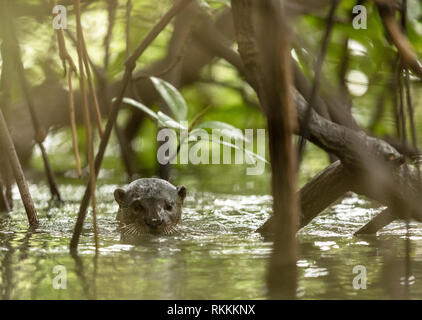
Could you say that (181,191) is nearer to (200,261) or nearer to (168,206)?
(168,206)

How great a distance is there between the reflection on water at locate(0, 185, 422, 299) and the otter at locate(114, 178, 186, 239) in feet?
0.30

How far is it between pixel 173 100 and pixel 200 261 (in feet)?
4.88

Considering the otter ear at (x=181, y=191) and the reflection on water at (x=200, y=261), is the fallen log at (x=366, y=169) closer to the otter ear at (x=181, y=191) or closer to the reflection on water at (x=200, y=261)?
the reflection on water at (x=200, y=261)

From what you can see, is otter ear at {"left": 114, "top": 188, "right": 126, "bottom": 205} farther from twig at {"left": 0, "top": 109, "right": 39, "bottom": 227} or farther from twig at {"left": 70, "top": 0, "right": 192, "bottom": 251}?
twig at {"left": 70, "top": 0, "right": 192, "bottom": 251}

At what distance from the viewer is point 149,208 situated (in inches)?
159

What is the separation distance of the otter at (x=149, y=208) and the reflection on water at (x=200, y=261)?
0.09 meters

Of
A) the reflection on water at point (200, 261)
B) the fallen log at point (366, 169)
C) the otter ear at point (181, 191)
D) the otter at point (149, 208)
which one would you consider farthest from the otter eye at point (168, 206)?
the fallen log at point (366, 169)

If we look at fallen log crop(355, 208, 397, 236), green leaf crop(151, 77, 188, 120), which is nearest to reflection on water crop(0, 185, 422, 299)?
fallen log crop(355, 208, 397, 236)

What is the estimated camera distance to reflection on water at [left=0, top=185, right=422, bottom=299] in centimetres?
228

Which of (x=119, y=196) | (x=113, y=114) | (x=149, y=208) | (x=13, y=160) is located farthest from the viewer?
(x=119, y=196)

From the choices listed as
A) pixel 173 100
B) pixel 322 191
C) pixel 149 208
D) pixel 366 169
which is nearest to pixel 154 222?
pixel 149 208
